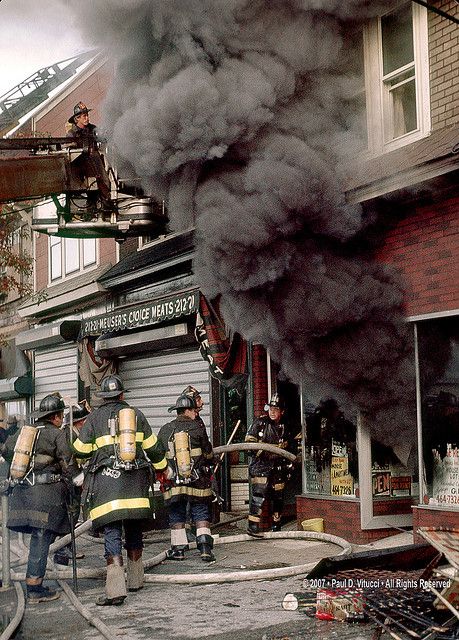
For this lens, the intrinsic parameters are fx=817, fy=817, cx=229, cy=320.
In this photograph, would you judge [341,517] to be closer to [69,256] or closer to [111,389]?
[111,389]

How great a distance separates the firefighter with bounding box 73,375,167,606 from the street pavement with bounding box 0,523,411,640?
0.98 ft

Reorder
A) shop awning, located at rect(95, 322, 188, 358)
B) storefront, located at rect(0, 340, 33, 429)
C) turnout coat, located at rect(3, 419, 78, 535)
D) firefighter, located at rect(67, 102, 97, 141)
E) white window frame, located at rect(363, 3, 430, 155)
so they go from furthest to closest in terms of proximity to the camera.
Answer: storefront, located at rect(0, 340, 33, 429)
shop awning, located at rect(95, 322, 188, 358)
firefighter, located at rect(67, 102, 97, 141)
white window frame, located at rect(363, 3, 430, 155)
turnout coat, located at rect(3, 419, 78, 535)

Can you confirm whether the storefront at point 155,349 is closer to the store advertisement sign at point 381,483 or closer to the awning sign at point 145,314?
the awning sign at point 145,314

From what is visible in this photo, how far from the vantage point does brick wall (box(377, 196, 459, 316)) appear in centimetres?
730

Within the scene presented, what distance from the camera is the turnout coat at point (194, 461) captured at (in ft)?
26.9

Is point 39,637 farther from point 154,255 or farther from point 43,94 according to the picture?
point 43,94

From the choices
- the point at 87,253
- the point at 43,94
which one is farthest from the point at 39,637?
the point at 43,94

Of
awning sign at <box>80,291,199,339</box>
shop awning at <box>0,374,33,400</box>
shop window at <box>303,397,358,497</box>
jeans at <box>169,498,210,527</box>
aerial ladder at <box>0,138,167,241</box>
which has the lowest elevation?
jeans at <box>169,498,210,527</box>

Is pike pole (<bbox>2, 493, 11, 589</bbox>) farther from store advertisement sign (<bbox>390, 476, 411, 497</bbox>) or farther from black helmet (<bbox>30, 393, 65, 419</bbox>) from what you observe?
store advertisement sign (<bbox>390, 476, 411, 497</bbox>)

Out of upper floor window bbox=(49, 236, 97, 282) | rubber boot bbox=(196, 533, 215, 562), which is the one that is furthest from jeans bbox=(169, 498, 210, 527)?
upper floor window bbox=(49, 236, 97, 282)

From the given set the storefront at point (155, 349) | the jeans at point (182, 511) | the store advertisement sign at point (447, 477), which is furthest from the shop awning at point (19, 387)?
the store advertisement sign at point (447, 477)

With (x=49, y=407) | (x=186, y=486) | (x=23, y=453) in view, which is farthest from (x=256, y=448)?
(x=23, y=453)

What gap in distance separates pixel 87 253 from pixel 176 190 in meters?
8.73

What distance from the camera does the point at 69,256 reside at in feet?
59.0
